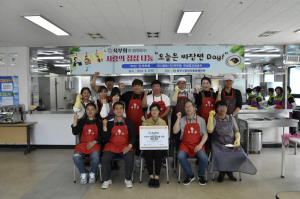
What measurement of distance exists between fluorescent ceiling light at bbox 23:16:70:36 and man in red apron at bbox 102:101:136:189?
1786mm

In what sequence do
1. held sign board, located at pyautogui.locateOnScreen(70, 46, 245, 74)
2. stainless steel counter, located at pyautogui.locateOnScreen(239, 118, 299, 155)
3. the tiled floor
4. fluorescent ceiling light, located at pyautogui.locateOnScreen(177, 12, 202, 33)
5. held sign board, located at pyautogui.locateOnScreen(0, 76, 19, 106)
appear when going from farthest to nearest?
held sign board, located at pyautogui.locateOnScreen(0, 76, 19, 106) → held sign board, located at pyautogui.locateOnScreen(70, 46, 245, 74) → stainless steel counter, located at pyautogui.locateOnScreen(239, 118, 299, 155) → fluorescent ceiling light, located at pyautogui.locateOnScreen(177, 12, 202, 33) → the tiled floor

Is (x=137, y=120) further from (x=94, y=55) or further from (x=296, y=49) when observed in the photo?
(x=296, y=49)

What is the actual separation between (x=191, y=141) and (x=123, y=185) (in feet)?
3.92

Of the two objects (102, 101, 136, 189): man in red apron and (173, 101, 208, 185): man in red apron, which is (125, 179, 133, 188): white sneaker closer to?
(102, 101, 136, 189): man in red apron

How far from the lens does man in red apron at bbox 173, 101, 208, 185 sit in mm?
2947

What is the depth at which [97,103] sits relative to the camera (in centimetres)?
349

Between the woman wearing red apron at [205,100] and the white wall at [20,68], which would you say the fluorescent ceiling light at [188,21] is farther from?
the white wall at [20,68]

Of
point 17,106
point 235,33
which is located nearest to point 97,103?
point 17,106

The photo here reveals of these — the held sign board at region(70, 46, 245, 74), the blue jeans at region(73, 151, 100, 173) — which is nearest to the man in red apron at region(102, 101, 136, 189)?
the blue jeans at region(73, 151, 100, 173)

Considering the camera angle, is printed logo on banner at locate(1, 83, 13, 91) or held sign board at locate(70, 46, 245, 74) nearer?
held sign board at locate(70, 46, 245, 74)

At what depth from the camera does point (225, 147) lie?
2.94m

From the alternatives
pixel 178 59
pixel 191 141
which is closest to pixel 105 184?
pixel 191 141

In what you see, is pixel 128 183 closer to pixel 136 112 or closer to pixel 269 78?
pixel 136 112

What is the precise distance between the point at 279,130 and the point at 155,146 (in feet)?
12.4
